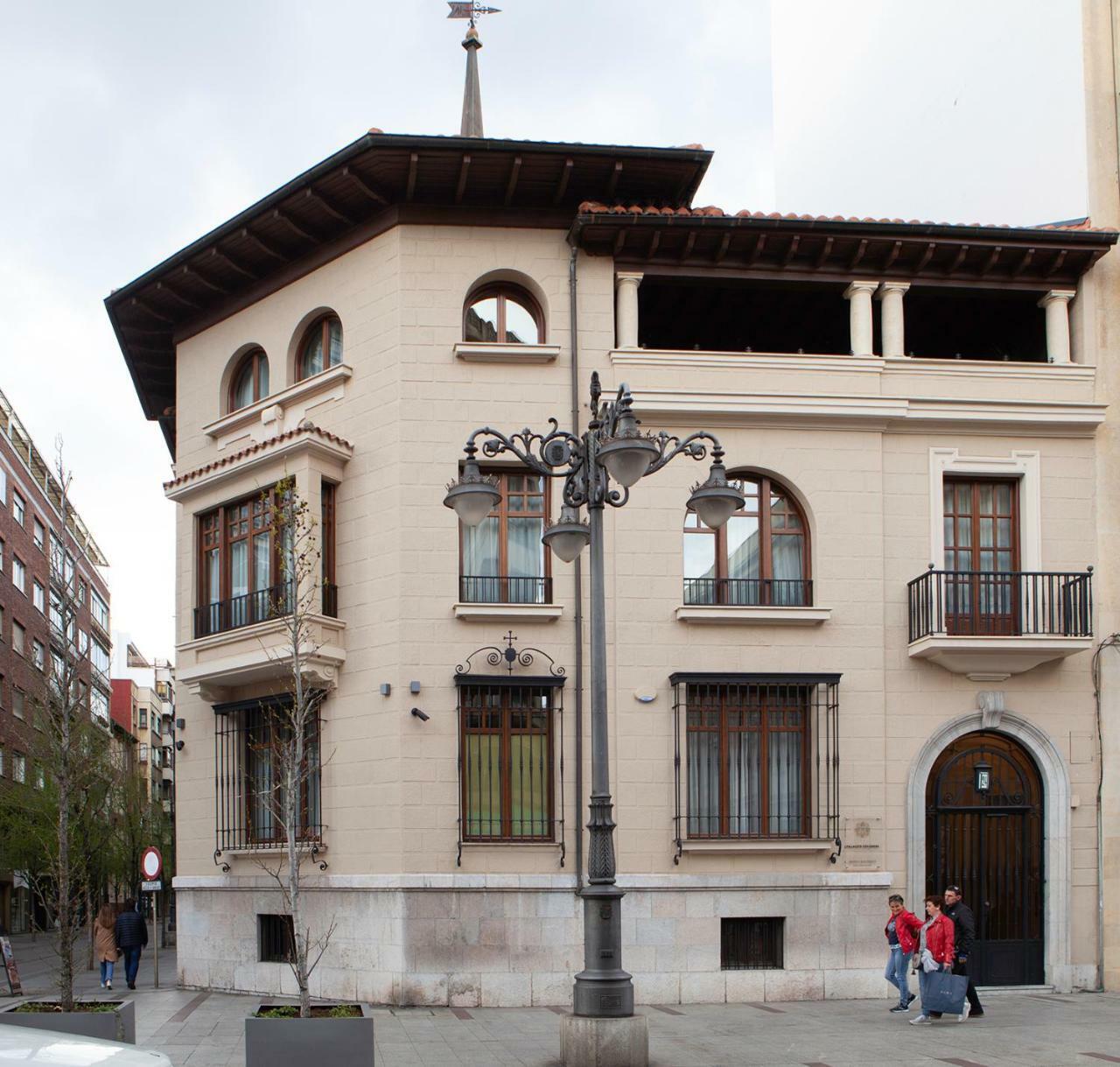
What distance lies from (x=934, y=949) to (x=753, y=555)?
5911 mm

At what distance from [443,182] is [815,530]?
23.0 feet

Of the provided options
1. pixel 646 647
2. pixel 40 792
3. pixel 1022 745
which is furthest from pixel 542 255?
pixel 40 792

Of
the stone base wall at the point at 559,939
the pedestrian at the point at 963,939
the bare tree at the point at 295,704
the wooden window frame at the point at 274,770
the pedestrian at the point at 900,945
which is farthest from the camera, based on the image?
the wooden window frame at the point at 274,770

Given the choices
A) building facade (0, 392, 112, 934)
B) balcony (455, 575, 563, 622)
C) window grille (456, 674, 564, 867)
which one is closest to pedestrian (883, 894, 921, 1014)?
window grille (456, 674, 564, 867)

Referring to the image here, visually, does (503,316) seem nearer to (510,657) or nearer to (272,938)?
(510,657)

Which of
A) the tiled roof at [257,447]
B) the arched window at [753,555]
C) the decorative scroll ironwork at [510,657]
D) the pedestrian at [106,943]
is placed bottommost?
the pedestrian at [106,943]

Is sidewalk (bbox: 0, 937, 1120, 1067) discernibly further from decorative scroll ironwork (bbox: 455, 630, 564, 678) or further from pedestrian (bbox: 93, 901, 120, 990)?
decorative scroll ironwork (bbox: 455, 630, 564, 678)

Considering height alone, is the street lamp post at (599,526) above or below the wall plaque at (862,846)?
above

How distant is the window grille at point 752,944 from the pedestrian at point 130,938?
32.2 feet

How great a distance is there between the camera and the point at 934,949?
16.8 metres

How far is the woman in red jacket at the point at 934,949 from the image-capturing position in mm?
16688

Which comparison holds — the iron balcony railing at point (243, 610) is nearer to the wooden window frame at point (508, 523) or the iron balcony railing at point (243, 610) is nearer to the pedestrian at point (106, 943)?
the wooden window frame at point (508, 523)

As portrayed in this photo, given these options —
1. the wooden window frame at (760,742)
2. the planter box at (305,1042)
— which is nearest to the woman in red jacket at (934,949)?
the wooden window frame at (760,742)

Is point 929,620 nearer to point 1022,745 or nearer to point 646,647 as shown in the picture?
point 1022,745
